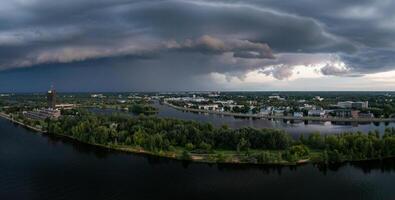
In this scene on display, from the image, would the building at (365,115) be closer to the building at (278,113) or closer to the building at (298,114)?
the building at (298,114)

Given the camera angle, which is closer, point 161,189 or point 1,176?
point 161,189

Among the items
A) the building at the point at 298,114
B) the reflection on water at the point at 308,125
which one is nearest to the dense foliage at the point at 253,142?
the reflection on water at the point at 308,125

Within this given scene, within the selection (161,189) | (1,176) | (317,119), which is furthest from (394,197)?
(317,119)

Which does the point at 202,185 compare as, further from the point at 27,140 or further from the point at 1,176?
the point at 27,140

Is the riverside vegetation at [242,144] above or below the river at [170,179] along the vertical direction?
above

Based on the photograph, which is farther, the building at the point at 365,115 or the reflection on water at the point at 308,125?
the building at the point at 365,115

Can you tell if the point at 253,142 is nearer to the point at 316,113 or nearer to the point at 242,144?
the point at 242,144

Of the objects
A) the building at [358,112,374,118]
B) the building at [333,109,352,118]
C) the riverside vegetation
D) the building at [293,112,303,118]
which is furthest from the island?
the building at [333,109,352,118]

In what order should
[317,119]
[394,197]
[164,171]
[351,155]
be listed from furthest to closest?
1. [317,119]
2. [351,155]
3. [164,171]
4. [394,197]
